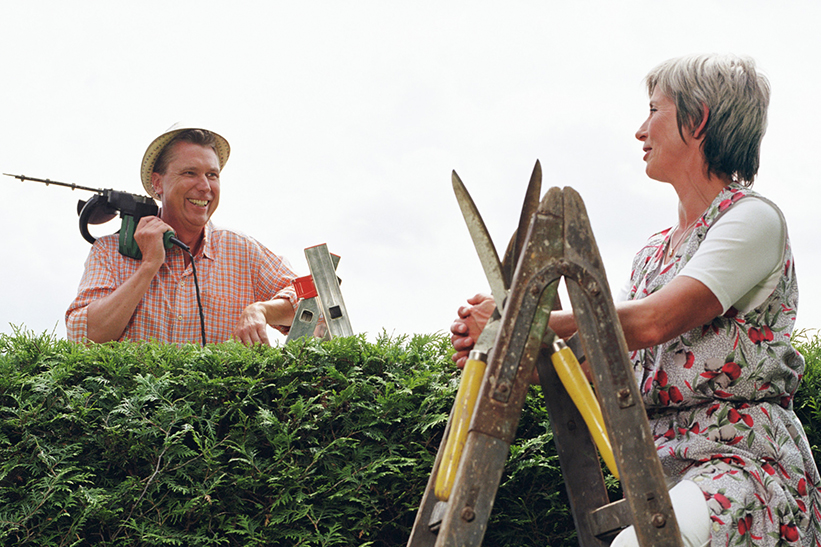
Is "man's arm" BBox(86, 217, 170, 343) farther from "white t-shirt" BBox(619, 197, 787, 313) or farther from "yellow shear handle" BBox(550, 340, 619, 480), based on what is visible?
"white t-shirt" BBox(619, 197, 787, 313)

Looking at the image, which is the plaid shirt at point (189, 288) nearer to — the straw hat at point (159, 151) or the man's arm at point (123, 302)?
the man's arm at point (123, 302)

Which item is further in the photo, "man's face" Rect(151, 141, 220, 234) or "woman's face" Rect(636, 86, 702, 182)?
"man's face" Rect(151, 141, 220, 234)

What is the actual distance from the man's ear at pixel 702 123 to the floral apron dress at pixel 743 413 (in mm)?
225

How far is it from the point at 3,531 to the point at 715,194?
9.59 ft

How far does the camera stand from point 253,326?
4062mm

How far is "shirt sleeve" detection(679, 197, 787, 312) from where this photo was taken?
1922mm

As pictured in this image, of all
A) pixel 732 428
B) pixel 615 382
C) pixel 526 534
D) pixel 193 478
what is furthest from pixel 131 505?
pixel 732 428

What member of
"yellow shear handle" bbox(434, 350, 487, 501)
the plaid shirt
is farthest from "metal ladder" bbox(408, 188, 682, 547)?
the plaid shirt

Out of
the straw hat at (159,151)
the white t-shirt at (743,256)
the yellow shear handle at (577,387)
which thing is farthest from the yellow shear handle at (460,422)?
the straw hat at (159,151)

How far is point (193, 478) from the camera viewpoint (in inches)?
103

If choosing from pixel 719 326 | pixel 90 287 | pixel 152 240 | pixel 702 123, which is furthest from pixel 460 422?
pixel 90 287

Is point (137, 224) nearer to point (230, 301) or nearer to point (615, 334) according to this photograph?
point (230, 301)

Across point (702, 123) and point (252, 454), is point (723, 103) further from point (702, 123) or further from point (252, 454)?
point (252, 454)

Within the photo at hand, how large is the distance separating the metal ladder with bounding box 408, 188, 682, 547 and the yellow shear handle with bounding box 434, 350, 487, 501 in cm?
6
